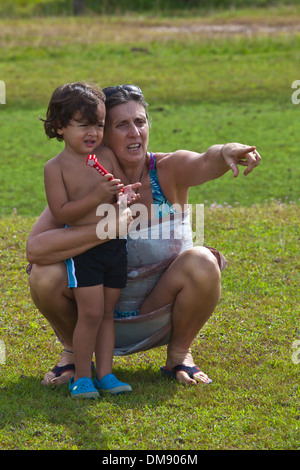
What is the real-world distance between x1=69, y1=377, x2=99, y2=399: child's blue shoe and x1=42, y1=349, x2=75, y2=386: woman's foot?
230mm

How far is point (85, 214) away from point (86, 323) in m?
0.55

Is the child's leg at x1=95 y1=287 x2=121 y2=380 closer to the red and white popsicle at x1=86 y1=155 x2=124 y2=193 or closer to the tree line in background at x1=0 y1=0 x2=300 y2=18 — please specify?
the red and white popsicle at x1=86 y1=155 x2=124 y2=193

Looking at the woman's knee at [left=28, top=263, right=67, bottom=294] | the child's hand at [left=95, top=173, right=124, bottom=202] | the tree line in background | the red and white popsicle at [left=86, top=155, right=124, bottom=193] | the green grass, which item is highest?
the red and white popsicle at [left=86, top=155, right=124, bottom=193]

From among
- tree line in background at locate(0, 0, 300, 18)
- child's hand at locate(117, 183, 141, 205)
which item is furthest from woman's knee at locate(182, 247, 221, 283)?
tree line in background at locate(0, 0, 300, 18)

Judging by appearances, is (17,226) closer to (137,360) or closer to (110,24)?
(137,360)

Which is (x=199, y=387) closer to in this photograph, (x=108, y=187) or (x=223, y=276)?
(x=108, y=187)

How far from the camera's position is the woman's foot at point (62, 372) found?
426 centimetres

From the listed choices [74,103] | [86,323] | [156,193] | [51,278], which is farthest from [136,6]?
[86,323]

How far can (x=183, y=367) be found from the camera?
170 inches

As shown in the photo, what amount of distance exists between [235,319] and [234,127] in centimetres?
738

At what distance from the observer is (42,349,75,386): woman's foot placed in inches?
168

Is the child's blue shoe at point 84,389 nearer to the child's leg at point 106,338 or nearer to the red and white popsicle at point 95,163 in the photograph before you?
the child's leg at point 106,338

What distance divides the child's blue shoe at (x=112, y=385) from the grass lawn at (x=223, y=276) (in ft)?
0.19

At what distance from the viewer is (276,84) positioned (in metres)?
15.6
